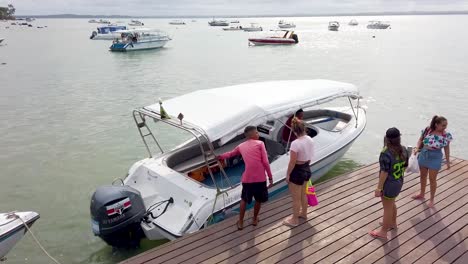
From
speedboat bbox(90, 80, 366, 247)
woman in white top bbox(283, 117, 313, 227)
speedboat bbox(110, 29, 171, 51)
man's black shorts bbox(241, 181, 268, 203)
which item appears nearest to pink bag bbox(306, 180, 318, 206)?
woman in white top bbox(283, 117, 313, 227)

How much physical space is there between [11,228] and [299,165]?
470 centimetres

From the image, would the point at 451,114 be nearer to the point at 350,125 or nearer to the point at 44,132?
the point at 350,125

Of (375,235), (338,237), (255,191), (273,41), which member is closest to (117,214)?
(255,191)

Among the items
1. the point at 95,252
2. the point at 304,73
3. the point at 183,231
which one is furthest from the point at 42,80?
the point at 183,231

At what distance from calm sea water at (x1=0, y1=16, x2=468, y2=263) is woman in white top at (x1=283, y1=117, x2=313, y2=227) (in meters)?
3.25

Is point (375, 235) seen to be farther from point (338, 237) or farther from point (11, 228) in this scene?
point (11, 228)

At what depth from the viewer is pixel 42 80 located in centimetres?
2958

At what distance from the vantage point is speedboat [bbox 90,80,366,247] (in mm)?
6301

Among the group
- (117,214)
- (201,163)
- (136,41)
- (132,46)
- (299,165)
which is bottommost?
(132,46)

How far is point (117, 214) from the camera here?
20.1 ft

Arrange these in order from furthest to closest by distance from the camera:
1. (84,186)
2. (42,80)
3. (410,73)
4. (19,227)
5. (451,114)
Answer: (410,73)
(42,80)
(451,114)
(84,186)
(19,227)

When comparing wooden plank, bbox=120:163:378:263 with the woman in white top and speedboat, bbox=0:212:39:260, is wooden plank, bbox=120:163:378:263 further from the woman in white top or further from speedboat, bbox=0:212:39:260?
speedboat, bbox=0:212:39:260

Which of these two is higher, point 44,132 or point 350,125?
point 350,125

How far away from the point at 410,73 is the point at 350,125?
24.9 m
